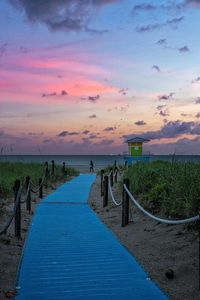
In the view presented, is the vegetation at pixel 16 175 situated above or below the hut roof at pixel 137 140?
below

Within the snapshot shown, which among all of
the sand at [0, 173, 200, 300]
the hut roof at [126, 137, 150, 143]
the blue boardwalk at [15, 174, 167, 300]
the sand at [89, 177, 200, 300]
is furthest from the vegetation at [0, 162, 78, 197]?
the hut roof at [126, 137, 150, 143]

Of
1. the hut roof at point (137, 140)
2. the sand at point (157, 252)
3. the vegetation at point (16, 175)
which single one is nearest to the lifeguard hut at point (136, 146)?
the hut roof at point (137, 140)

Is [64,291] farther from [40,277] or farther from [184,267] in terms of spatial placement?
[184,267]

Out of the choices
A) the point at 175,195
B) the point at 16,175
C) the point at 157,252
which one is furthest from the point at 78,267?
the point at 16,175

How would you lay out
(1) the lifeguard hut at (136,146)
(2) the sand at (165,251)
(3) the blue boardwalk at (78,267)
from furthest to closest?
(1) the lifeguard hut at (136,146) → (2) the sand at (165,251) → (3) the blue boardwalk at (78,267)

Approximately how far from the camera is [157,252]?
7953 mm

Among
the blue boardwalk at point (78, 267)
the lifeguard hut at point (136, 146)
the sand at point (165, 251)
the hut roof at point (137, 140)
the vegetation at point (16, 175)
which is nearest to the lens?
the blue boardwalk at point (78, 267)

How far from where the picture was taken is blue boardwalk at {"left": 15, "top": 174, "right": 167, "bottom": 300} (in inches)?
227

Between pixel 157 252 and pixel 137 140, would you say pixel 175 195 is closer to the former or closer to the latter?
pixel 157 252

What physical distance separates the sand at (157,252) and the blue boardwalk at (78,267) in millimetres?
191

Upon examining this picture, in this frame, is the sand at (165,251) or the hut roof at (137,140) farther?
the hut roof at (137,140)

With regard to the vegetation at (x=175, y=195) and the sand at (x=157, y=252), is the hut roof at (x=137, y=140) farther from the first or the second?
the sand at (x=157, y=252)

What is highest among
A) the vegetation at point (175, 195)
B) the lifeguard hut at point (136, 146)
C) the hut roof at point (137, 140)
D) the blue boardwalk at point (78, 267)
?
the hut roof at point (137, 140)

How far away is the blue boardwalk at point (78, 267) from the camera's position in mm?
5777
